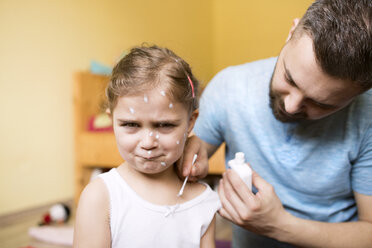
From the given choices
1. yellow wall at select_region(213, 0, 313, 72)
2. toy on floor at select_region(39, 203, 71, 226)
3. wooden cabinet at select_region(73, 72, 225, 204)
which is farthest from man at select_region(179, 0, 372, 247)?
toy on floor at select_region(39, 203, 71, 226)

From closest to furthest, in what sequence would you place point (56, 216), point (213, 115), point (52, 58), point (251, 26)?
point (213, 115) < point (56, 216) < point (52, 58) < point (251, 26)

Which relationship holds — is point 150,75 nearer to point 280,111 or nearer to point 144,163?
point 144,163

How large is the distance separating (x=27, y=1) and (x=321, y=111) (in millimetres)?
1962

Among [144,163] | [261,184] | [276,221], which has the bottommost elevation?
[276,221]

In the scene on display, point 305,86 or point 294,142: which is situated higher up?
point 305,86

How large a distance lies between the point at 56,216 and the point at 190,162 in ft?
5.01

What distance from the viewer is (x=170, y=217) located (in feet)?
2.64

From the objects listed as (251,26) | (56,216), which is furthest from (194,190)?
(251,26)

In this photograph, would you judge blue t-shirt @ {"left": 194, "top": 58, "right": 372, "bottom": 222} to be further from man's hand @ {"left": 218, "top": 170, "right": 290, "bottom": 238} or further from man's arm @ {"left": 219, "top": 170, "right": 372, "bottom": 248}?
man's hand @ {"left": 218, "top": 170, "right": 290, "bottom": 238}

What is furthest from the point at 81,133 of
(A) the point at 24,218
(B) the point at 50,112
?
(A) the point at 24,218

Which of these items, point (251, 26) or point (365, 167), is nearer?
point (365, 167)

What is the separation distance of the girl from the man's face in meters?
0.27

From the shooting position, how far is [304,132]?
3.39ft

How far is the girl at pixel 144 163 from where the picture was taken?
2.42 feet
